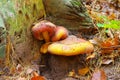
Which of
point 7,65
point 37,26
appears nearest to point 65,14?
point 37,26

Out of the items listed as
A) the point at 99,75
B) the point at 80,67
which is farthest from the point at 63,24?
the point at 99,75

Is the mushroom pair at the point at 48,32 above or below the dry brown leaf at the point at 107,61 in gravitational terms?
above

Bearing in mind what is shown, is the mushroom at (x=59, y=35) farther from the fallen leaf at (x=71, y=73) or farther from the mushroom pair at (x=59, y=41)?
the fallen leaf at (x=71, y=73)

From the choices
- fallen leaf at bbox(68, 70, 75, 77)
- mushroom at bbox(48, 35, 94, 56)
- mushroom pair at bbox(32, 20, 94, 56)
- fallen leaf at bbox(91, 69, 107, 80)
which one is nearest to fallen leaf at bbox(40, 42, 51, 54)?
mushroom pair at bbox(32, 20, 94, 56)

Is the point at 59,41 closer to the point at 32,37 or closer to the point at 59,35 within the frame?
the point at 59,35

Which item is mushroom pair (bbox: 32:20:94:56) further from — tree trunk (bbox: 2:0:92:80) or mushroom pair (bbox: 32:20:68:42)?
tree trunk (bbox: 2:0:92:80)

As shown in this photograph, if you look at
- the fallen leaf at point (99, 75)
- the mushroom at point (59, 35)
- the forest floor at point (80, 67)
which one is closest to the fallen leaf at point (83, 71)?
the forest floor at point (80, 67)
